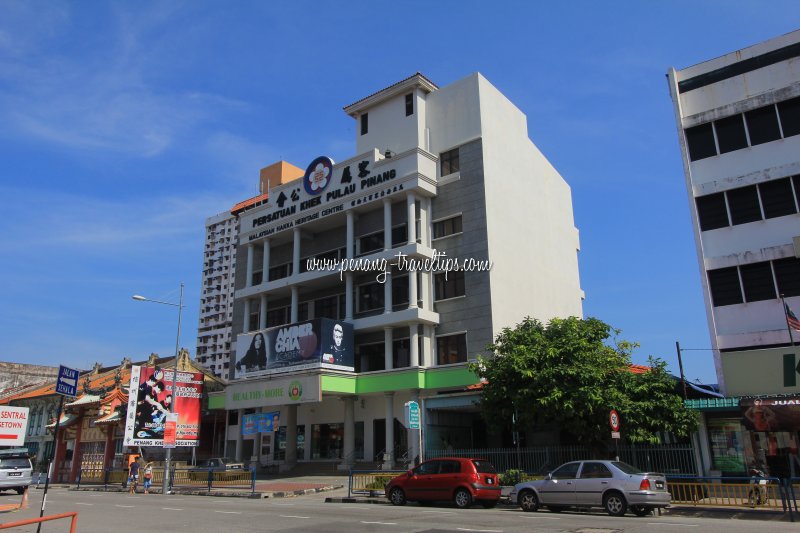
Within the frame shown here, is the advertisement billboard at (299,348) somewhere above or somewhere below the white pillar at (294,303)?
below

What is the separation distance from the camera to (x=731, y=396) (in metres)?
25.0

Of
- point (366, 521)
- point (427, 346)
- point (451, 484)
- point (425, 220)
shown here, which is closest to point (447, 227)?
point (425, 220)

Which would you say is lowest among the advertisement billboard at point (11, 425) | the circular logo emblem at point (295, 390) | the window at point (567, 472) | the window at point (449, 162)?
the window at point (567, 472)

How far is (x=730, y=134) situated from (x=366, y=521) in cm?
2449

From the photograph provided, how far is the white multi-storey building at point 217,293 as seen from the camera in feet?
421

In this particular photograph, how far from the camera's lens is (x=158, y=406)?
34.6 meters

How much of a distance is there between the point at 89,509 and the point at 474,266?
24114mm

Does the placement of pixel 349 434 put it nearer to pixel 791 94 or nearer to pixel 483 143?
pixel 483 143

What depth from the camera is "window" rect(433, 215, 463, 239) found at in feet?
131

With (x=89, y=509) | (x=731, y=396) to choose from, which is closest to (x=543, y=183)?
(x=731, y=396)

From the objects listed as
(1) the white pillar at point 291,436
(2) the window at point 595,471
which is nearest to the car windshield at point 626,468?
(2) the window at point 595,471

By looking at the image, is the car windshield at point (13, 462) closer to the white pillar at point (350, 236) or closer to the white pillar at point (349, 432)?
the white pillar at point (349, 432)

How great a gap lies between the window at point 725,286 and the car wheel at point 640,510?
13.2m

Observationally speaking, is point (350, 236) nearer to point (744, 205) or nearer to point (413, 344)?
point (413, 344)
